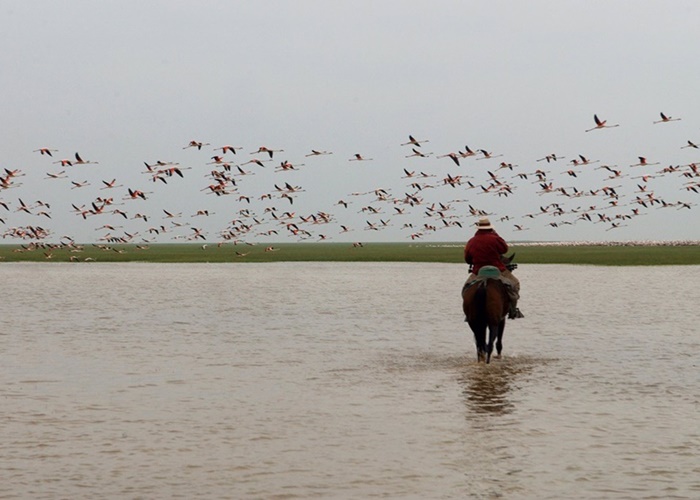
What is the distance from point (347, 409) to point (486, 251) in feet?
16.7

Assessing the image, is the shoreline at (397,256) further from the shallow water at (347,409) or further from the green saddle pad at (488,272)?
the green saddle pad at (488,272)

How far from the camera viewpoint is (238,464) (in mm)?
9727

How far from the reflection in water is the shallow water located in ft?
0.13

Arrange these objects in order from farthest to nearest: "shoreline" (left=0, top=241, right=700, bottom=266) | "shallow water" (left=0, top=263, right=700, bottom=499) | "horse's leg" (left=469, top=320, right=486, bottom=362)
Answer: "shoreline" (left=0, top=241, right=700, bottom=266), "horse's leg" (left=469, top=320, right=486, bottom=362), "shallow water" (left=0, top=263, right=700, bottom=499)

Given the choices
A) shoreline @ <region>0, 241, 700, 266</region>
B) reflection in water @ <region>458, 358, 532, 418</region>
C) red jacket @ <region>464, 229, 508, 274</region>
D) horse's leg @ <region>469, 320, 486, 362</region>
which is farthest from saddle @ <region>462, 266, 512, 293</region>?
shoreline @ <region>0, 241, 700, 266</region>

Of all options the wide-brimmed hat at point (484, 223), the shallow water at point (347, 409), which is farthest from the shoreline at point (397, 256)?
the wide-brimmed hat at point (484, 223)

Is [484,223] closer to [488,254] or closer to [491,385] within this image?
[488,254]

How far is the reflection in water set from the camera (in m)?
12.6

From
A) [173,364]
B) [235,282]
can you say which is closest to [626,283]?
[235,282]

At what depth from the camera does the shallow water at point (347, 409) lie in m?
9.12

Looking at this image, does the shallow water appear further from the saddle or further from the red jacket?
the red jacket

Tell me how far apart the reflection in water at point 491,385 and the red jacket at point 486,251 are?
155 centimetres

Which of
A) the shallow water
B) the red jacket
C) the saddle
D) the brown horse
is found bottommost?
the shallow water

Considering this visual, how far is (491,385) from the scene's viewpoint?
47.8ft
